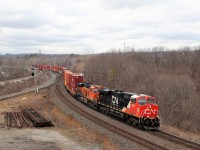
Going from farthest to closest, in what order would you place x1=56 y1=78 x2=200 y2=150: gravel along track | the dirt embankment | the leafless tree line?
1. the leafless tree line
2. x1=56 y1=78 x2=200 y2=150: gravel along track
3. the dirt embankment

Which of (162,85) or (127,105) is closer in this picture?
(127,105)

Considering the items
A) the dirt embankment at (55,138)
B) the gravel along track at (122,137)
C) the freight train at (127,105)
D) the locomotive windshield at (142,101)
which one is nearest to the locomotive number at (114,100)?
the freight train at (127,105)

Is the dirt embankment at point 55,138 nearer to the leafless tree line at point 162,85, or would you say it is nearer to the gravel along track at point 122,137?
the gravel along track at point 122,137

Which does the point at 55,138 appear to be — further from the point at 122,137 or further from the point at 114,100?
the point at 114,100

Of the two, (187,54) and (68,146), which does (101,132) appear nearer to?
(68,146)

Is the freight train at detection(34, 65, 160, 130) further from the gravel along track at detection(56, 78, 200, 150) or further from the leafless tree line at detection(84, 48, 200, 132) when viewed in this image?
the leafless tree line at detection(84, 48, 200, 132)

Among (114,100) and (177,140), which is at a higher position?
(114,100)

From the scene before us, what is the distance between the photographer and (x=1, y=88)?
8088cm

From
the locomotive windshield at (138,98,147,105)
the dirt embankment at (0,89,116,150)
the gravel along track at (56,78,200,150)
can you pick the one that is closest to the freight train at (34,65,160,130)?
the locomotive windshield at (138,98,147,105)

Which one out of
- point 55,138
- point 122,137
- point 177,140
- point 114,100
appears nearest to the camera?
point 177,140

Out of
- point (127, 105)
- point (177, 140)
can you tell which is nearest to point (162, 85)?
point (127, 105)

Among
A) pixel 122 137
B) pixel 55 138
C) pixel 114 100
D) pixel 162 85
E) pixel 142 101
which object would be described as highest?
pixel 142 101

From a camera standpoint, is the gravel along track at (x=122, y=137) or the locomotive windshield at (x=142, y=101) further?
the locomotive windshield at (x=142, y=101)

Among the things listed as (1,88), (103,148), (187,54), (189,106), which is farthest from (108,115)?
(187,54)
